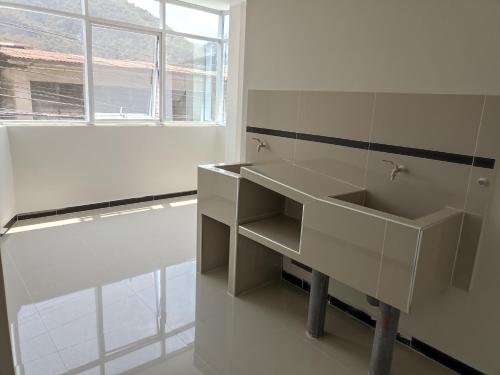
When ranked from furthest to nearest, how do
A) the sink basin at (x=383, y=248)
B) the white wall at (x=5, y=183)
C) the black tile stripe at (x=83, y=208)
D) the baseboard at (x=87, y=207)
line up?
1. the black tile stripe at (x=83, y=208)
2. the baseboard at (x=87, y=207)
3. the white wall at (x=5, y=183)
4. the sink basin at (x=383, y=248)

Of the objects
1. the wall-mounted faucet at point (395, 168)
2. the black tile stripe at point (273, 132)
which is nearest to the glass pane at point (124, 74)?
the black tile stripe at point (273, 132)

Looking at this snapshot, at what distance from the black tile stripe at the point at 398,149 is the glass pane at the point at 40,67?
2605 mm

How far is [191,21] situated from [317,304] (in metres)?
4.27

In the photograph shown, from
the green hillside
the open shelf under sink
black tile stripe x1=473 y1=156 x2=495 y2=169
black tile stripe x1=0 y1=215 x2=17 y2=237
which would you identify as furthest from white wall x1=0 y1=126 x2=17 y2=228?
black tile stripe x1=473 y1=156 x2=495 y2=169

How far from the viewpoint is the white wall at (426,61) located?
1761 millimetres

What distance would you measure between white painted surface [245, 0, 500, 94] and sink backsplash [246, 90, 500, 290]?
0.27 ft

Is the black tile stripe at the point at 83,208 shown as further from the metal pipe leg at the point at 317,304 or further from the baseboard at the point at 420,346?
the metal pipe leg at the point at 317,304

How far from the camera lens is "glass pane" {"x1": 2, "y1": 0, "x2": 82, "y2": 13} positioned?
12.4ft

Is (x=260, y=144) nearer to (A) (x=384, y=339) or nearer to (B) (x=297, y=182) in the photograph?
(B) (x=297, y=182)

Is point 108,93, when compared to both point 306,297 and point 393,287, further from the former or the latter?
point 393,287

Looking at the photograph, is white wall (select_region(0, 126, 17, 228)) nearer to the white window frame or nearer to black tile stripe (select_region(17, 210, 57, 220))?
black tile stripe (select_region(17, 210, 57, 220))

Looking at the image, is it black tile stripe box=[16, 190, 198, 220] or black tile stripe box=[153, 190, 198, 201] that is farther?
black tile stripe box=[153, 190, 198, 201]

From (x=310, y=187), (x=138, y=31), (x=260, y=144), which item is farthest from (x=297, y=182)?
(x=138, y=31)

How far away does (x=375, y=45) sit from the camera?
84.5 inches
